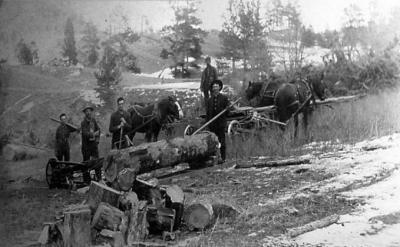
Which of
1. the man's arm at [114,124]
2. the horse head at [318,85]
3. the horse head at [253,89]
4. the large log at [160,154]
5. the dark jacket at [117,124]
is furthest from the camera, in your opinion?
the horse head at [318,85]

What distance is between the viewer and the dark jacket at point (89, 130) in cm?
360

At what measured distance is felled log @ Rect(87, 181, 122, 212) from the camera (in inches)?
134

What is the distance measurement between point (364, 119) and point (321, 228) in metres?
2.60

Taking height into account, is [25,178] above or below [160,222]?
above

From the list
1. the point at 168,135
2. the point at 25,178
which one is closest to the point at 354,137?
the point at 168,135

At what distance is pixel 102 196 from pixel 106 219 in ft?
0.65

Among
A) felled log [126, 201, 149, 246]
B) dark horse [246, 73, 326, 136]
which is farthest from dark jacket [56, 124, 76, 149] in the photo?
dark horse [246, 73, 326, 136]

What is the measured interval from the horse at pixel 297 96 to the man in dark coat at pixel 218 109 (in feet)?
6.04

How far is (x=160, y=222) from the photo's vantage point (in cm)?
345

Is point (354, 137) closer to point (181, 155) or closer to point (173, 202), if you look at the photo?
point (181, 155)

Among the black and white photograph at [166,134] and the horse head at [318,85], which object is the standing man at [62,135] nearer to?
the black and white photograph at [166,134]

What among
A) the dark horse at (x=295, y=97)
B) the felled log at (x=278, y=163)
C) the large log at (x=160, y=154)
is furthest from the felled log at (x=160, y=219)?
the dark horse at (x=295, y=97)

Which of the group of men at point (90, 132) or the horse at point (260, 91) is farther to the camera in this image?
the horse at point (260, 91)

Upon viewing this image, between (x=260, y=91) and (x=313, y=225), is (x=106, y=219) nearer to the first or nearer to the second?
(x=313, y=225)
